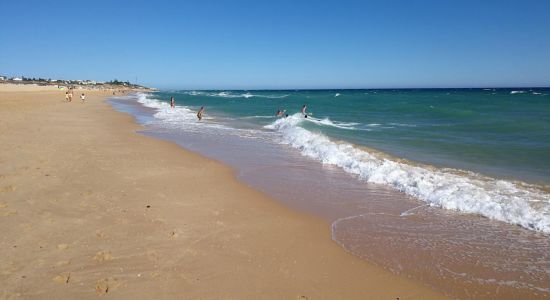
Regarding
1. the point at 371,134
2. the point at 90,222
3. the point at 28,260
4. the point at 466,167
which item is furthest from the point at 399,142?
the point at 28,260

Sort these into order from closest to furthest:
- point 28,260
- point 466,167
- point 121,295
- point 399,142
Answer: point 121,295 < point 28,260 < point 466,167 < point 399,142

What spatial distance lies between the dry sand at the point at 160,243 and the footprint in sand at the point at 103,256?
0.04ft

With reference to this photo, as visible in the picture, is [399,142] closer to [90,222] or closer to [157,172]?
[157,172]

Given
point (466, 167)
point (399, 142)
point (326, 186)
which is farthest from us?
point (399, 142)

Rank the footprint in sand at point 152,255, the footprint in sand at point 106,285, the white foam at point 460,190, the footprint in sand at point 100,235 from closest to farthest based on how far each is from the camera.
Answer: the footprint in sand at point 106,285
the footprint in sand at point 152,255
the footprint in sand at point 100,235
the white foam at point 460,190

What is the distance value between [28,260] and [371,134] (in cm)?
1816

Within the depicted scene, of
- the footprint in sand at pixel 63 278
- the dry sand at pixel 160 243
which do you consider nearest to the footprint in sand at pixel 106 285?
the dry sand at pixel 160 243

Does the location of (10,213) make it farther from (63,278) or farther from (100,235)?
(63,278)

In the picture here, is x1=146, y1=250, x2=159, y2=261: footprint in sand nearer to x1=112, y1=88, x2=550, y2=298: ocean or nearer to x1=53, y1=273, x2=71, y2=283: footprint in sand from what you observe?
x1=53, y1=273, x2=71, y2=283: footprint in sand

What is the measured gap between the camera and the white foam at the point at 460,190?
23.5ft

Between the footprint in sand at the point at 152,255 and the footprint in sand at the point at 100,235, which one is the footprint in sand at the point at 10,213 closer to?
the footprint in sand at the point at 100,235

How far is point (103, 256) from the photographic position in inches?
199

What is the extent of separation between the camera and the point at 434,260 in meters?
5.38

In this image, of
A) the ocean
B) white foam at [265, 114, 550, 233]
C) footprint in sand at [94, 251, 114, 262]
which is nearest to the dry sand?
footprint in sand at [94, 251, 114, 262]
